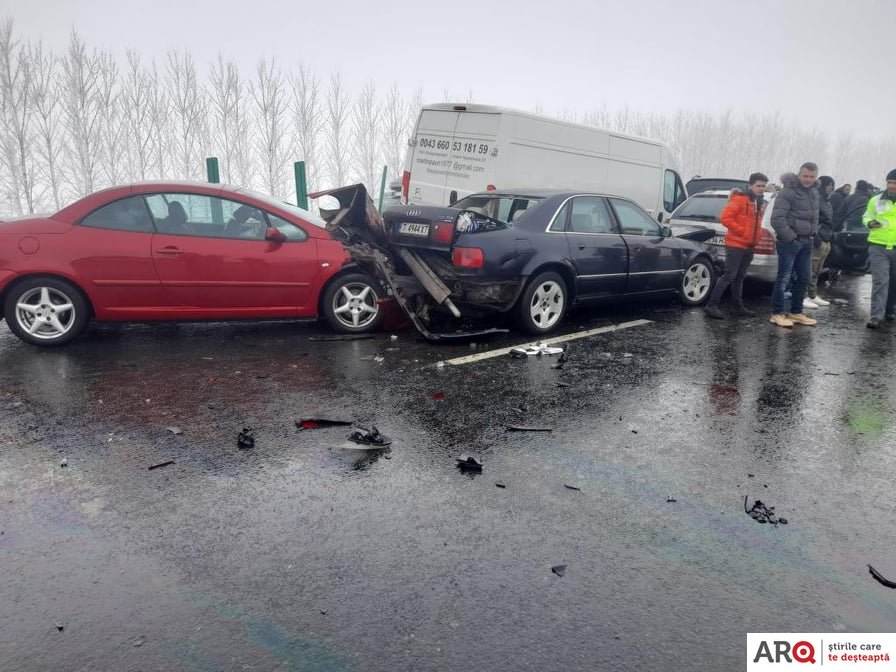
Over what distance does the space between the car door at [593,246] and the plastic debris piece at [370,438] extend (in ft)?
12.5

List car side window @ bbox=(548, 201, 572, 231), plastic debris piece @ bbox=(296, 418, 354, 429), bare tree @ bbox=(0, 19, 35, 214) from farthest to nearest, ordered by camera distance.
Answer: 1. bare tree @ bbox=(0, 19, 35, 214)
2. car side window @ bbox=(548, 201, 572, 231)
3. plastic debris piece @ bbox=(296, 418, 354, 429)

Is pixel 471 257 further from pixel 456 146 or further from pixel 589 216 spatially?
pixel 456 146

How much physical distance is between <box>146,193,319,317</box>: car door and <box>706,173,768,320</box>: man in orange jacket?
536 cm

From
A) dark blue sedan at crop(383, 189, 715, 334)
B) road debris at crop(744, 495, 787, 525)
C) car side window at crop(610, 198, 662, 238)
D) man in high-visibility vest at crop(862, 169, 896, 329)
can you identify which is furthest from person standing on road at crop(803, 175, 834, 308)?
road debris at crop(744, 495, 787, 525)

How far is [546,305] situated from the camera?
700 cm

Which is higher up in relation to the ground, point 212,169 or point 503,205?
point 212,169

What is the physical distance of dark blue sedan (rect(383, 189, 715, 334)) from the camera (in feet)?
21.3

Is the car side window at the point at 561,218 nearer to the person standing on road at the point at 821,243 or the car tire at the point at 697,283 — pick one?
the car tire at the point at 697,283

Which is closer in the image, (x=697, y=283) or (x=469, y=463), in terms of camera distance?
(x=469, y=463)

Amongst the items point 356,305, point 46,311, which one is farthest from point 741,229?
point 46,311

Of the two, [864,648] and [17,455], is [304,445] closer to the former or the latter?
[17,455]

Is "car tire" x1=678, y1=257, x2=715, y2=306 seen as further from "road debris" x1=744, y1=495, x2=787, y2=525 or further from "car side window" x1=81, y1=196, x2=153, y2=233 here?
"car side window" x1=81, y1=196, x2=153, y2=233

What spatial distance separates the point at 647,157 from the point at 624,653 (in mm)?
12298

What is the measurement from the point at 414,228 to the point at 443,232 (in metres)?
0.37
